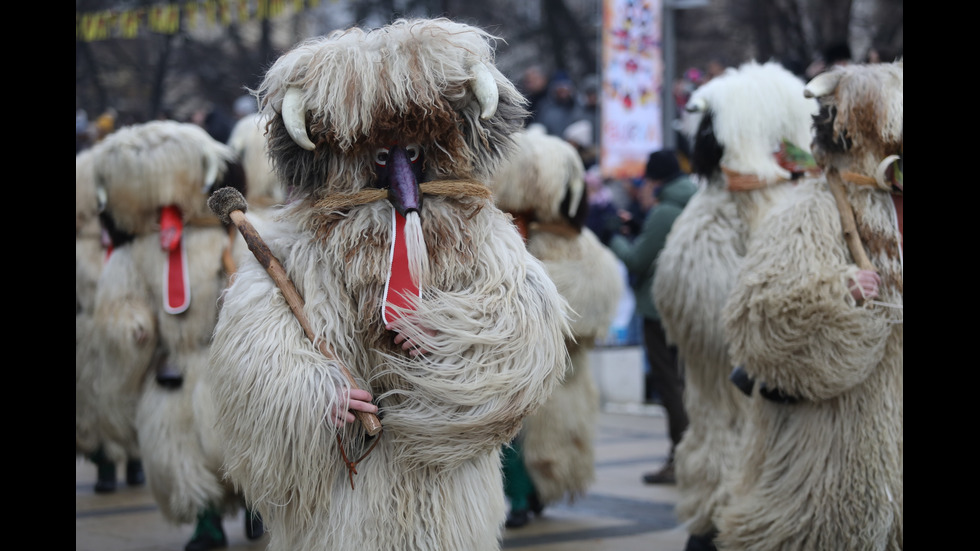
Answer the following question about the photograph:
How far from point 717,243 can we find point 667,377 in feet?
7.29

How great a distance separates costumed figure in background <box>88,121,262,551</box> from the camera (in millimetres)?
5699

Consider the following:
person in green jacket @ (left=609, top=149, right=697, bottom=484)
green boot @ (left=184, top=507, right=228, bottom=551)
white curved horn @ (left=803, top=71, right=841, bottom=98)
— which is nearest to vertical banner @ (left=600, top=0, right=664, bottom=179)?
person in green jacket @ (left=609, top=149, right=697, bottom=484)

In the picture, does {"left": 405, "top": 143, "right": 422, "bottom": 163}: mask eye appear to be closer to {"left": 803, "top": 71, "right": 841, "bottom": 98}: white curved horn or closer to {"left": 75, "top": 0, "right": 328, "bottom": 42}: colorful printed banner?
{"left": 803, "top": 71, "right": 841, "bottom": 98}: white curved horn

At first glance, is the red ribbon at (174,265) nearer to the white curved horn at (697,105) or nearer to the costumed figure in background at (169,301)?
the costumed figure in background at (169,301)

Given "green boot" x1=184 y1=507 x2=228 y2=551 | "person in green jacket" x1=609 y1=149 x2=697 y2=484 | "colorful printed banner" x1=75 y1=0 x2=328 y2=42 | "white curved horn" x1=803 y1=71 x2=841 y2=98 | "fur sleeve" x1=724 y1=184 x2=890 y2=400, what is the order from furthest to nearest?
"colorful printed banner" x1=75 y1=0 x2=328 y2=42
"person in green jacket" x1=609 y1=149 x2=697 y2=484
"green boot" x1=184 y1=507 x2=228 y2=551
"white curved horn" x1=803 y1=71 x2=841 y2=98
"fur sleeve" x1=724 y1=184 x2=890 y2=400

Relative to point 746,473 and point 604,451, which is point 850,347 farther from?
point 604,451

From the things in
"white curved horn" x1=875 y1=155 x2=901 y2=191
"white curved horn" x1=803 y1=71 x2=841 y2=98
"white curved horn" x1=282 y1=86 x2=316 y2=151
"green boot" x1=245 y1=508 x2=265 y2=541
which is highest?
"white curved horn" x1=803 y1=71 x2=841 y2=98

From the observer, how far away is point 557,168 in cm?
643

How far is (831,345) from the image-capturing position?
4105 millimetres

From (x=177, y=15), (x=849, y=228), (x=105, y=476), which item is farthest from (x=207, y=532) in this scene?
(x=177, y=15)

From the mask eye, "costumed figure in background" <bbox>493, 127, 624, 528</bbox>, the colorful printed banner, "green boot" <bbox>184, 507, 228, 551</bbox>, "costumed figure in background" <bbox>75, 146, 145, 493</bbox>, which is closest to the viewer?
the mask eye

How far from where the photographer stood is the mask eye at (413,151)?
3.56 metres

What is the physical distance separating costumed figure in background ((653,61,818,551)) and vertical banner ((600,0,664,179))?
5203 millimetres
